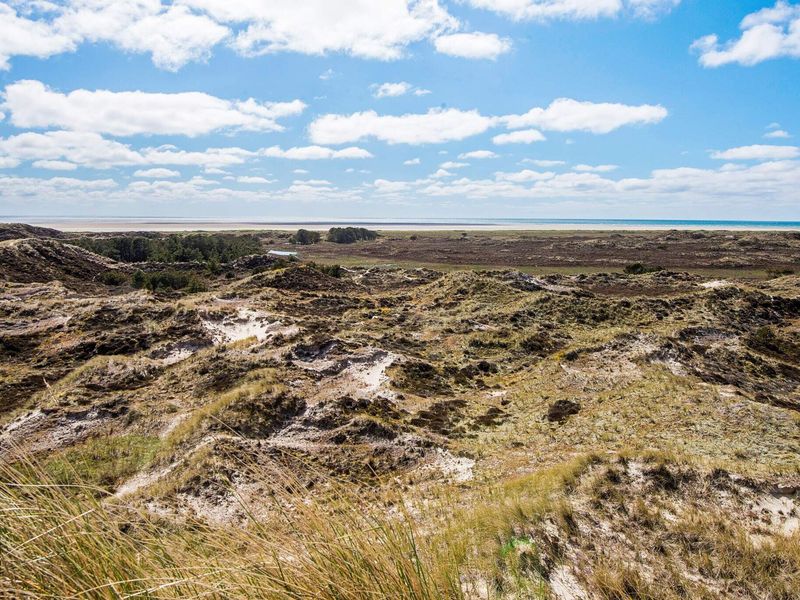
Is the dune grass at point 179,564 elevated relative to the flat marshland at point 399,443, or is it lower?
elevated

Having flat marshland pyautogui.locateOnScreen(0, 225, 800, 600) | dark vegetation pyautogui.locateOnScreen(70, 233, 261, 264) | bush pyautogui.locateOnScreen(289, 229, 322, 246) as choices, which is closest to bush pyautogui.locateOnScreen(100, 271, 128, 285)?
flat marshland pyautogui.locateOnScreen(0, 225, 800, 600)

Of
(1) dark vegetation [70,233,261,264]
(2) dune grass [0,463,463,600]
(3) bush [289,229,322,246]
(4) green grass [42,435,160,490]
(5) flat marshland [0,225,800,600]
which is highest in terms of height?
(3) bush [289,229,322,246]

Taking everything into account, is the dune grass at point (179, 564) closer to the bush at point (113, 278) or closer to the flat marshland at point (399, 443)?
the flat marshland at point (399, 443)

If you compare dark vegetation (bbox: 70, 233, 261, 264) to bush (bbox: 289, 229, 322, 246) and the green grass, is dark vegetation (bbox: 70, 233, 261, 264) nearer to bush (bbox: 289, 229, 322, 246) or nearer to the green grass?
the green grass

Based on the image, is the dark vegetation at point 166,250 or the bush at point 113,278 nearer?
the bush at point 113,278

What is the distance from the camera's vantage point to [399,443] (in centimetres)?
1413

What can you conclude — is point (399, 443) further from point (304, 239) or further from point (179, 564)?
point (304, 239)

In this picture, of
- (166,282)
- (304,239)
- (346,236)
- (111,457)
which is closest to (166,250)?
(166,282)

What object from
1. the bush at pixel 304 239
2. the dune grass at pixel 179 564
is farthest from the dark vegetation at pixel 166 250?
the dune grass at pixel 179 564

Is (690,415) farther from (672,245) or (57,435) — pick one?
(672,245)

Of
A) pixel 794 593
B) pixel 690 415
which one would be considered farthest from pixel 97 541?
pixel 690 415

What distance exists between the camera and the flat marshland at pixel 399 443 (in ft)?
10.2

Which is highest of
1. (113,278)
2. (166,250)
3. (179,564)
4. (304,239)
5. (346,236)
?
(346,236)

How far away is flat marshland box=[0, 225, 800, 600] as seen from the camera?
3.10 m
